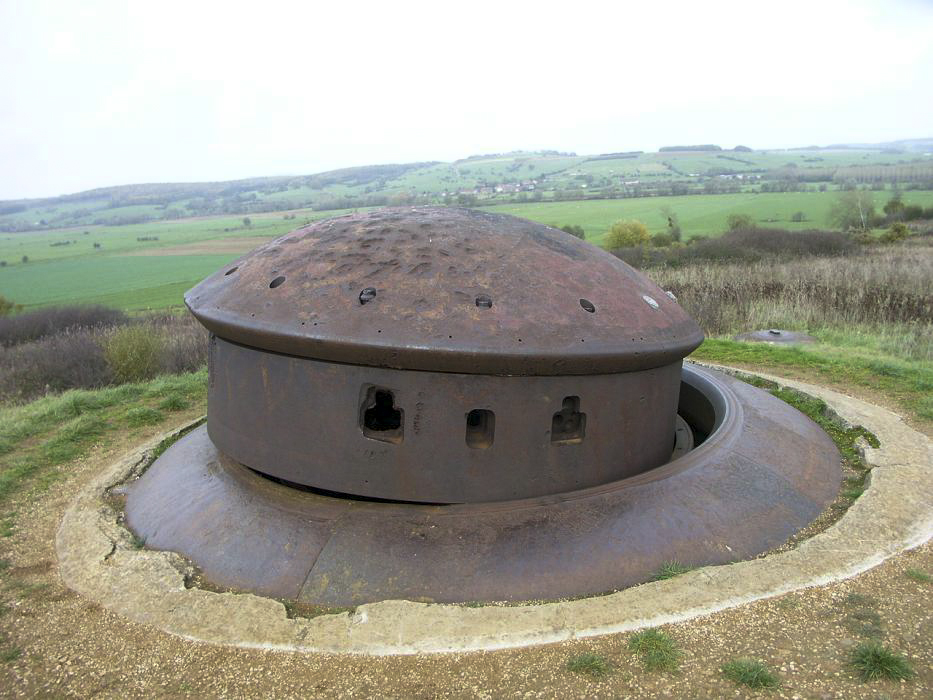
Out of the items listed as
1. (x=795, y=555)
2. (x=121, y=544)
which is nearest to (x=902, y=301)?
(x=795, y=555)

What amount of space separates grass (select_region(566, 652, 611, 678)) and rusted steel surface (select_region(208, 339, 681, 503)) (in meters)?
1.10

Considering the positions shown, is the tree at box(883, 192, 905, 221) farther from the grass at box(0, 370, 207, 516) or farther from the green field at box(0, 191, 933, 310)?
the grass at box(0, 370, 207, 516)

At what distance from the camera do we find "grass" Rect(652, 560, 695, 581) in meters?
3.57

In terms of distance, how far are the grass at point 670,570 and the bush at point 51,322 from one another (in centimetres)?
1766

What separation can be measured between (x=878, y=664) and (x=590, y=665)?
122 centimetres

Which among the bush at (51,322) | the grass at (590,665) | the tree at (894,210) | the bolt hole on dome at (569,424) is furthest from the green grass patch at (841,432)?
the tree at (894,210)

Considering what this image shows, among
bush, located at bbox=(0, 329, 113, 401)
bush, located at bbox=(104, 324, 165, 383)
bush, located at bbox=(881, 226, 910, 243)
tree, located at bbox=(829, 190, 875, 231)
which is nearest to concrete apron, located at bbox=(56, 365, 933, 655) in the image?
bush, located at bbox=(104, 324, 165, 383)

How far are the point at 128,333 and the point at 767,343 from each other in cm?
1085

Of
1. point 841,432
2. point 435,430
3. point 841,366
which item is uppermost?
point 435,430

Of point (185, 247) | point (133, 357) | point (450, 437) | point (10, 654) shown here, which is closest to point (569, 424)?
point (450, 437)

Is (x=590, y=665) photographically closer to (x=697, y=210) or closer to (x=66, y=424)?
(x=66, y=424)

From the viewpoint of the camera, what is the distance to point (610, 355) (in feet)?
12.6

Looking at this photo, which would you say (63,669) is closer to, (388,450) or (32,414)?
(388,450)

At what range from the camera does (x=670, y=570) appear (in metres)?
3.59
